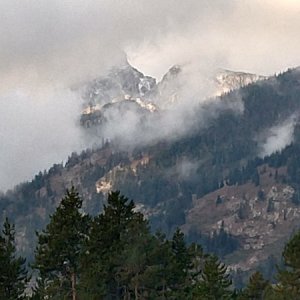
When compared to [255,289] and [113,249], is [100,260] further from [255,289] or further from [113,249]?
[255,289]

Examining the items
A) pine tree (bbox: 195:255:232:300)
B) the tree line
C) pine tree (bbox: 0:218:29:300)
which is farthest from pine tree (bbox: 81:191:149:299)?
pine tree (bbox: 195:255:232:300)

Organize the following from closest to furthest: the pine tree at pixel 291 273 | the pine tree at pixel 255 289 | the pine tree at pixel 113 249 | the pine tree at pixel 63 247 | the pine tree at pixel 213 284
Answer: the pine tree at pixel 63 247 → the pine tree at pixel 113 249 → the pine tree at pixel 291 273 → the pine tree at pixel 213 284 → the pine tree at pixel 255 289

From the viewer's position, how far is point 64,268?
74.8 meters

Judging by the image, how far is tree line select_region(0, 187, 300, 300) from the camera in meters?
72.5

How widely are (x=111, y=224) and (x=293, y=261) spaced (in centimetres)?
1865

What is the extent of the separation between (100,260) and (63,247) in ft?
16.2

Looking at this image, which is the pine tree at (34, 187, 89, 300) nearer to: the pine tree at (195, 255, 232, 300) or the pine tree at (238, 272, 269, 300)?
the pine tree at (195, 255, 232, 300)

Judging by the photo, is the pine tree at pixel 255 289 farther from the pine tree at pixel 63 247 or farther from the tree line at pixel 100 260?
the pine tree at pixel 63 247

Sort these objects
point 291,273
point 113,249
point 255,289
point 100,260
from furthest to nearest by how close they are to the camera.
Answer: point 255,289 < point 113,249 < point 100,260 < point 291,273

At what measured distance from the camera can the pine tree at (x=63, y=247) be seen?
239 feet

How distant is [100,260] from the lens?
249ft

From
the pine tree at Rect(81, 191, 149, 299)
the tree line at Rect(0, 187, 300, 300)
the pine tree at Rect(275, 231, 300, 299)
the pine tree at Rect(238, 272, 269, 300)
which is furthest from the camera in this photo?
the pine tree at Rect(238, 272, 269, 300)

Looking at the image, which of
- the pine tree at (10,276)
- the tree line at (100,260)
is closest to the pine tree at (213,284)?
the tree line at (100,260)

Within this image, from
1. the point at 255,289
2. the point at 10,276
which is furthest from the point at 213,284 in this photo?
the point at 10,276
